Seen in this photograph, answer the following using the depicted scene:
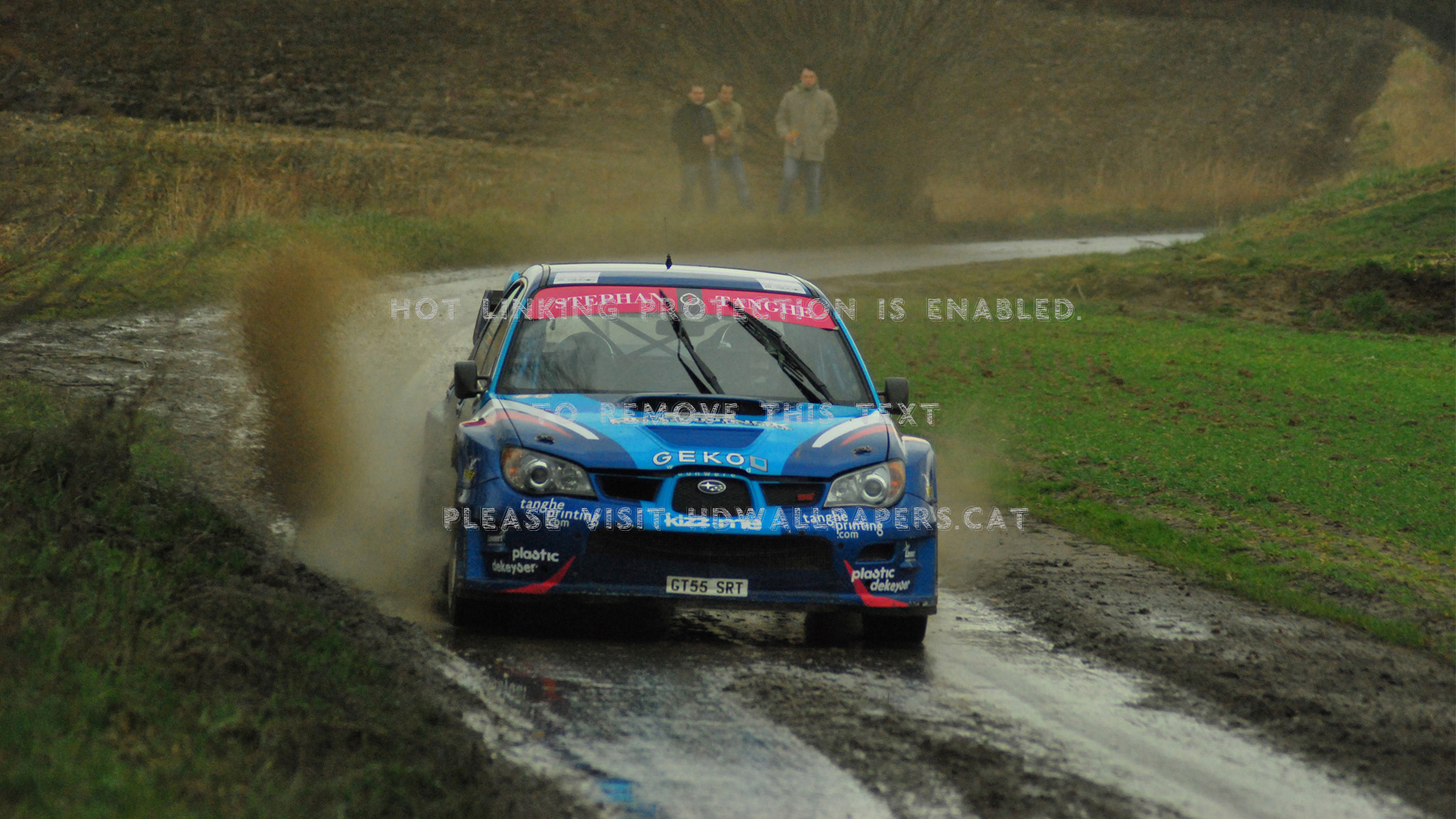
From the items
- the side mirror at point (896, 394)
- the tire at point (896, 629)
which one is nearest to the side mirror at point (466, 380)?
the side mirror at point (896, 394)

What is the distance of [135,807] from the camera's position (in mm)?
3629

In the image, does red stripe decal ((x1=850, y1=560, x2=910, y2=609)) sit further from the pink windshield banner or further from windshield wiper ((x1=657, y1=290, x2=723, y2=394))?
the pink windshield banner

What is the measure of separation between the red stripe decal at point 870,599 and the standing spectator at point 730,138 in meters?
23.2

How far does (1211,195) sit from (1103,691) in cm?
3928

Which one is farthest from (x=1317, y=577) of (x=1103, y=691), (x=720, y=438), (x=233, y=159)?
(x=233, y=159)

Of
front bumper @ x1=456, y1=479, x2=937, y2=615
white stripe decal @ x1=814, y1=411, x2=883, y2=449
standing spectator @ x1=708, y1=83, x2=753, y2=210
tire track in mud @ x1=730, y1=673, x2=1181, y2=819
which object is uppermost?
standing spectator @ x1=708, y1=83, x2=753, y2=210

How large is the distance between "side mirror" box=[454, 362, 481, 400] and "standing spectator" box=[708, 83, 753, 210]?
22.4m

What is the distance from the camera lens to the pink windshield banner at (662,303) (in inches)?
308

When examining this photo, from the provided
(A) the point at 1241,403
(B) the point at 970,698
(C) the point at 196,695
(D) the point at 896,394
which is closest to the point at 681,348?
(D) the point at 896,394

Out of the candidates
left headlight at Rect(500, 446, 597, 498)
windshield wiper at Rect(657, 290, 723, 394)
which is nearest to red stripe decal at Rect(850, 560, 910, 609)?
left headlight at Rect(500, 446, 597, 498)

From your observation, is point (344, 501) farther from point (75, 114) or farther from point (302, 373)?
point (302, 373)

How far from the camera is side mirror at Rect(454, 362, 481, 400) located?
23.7ft

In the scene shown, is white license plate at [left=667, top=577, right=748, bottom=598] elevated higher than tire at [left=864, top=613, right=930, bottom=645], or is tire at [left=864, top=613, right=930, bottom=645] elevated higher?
white license plate at [left=667, top=577, right=748, bottom=598]

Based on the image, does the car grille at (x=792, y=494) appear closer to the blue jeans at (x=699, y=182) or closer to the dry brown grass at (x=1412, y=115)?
the blue jeans at (x=699, y=182)
